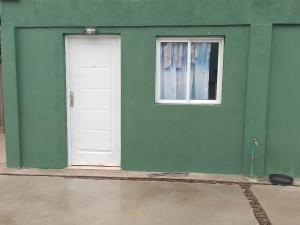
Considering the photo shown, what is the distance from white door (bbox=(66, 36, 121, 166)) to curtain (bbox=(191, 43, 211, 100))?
1.17 m

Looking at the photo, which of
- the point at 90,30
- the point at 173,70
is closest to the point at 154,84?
the point at 173,70

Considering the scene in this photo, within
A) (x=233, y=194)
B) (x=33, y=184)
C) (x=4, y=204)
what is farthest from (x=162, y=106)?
(x=4, y=204)

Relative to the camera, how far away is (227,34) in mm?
6086

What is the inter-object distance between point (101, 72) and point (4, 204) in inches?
97.2

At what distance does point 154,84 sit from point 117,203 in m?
2.02

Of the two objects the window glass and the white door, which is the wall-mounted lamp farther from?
the window glass

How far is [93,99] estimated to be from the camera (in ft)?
21.4

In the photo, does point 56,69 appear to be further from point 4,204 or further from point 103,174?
point 4,204

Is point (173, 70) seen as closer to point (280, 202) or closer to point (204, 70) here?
point (204, 70)

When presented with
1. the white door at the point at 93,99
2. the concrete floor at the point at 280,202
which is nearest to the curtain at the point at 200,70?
the white door at the point at 93,99

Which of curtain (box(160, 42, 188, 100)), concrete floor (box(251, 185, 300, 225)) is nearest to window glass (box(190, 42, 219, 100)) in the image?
curtain (box(160, 42, 188, 100))

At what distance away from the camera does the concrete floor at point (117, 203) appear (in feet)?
15.4

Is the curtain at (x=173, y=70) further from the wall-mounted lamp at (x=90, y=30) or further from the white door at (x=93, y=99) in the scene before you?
the wall-mounted lamp at (x=90, y=30)

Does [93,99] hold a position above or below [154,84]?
below
